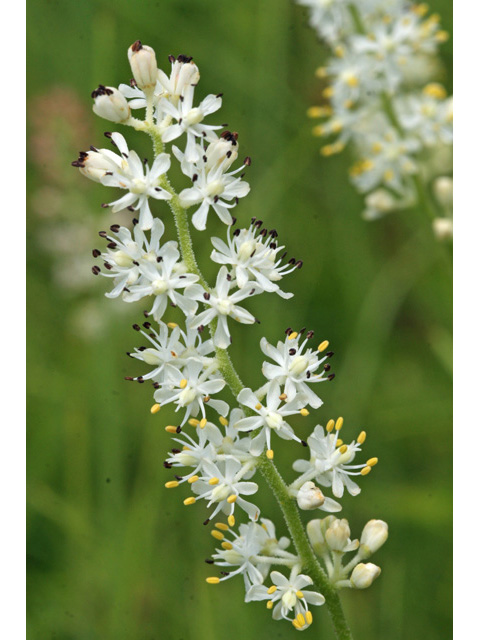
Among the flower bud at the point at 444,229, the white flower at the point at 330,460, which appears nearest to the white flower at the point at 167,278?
the white flower at the point at 330,460

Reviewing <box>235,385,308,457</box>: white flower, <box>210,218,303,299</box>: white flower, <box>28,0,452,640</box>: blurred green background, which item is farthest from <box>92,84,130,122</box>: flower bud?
<box>28,0,452,640</box>: blurred green background

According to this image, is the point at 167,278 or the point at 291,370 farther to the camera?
the point at 291,370

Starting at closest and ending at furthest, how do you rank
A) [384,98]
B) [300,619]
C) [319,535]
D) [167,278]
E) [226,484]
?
[167,278] < [226,484] < [300,619] < [319,535] < [384,98]

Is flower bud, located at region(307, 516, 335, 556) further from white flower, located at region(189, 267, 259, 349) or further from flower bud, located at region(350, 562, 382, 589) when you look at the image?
white flower, located at region(189, 267, 259, 349)

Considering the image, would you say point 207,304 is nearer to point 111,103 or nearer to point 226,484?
point 226,484

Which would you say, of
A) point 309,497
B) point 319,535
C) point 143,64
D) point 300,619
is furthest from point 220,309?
point 300,619

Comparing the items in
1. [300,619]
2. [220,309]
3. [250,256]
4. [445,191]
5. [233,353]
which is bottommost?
[300,619]

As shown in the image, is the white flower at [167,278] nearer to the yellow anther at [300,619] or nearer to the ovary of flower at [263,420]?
the ovary of flower at [263,420]
